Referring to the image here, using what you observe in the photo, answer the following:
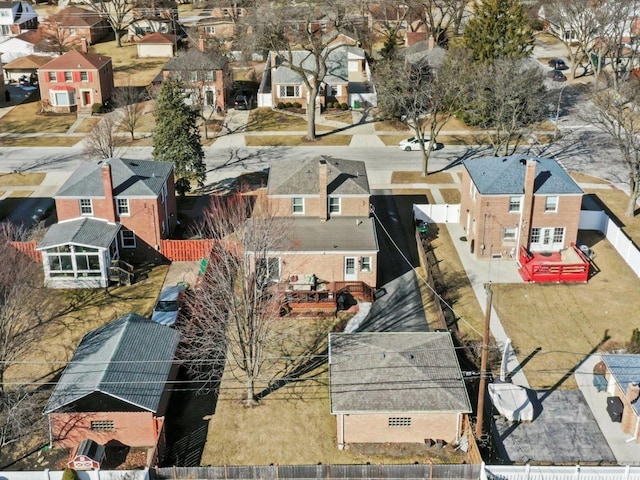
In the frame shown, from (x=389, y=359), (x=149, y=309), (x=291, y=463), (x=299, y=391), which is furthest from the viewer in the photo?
(x=149, y=309)

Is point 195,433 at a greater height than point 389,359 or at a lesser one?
lesser

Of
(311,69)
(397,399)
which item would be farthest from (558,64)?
(397,399)

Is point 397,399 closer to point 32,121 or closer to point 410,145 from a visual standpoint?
point 410,145

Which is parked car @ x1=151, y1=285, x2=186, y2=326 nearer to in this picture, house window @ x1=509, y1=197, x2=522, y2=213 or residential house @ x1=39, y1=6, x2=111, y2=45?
house window @ x1=509, y1=197, x2=522, y2=213

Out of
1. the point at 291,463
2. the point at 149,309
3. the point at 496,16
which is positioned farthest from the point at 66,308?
the point at 496,16

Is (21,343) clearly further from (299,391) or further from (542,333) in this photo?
(542,333)

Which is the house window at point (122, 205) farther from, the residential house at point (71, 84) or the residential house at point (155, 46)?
the residential house at point (155, 46)

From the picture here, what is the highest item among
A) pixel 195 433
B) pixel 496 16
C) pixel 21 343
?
pixel 496 16

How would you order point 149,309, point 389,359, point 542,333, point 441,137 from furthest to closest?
1. point 441,137
2. point 149,309
3. point 542,333
4. point 389,359
